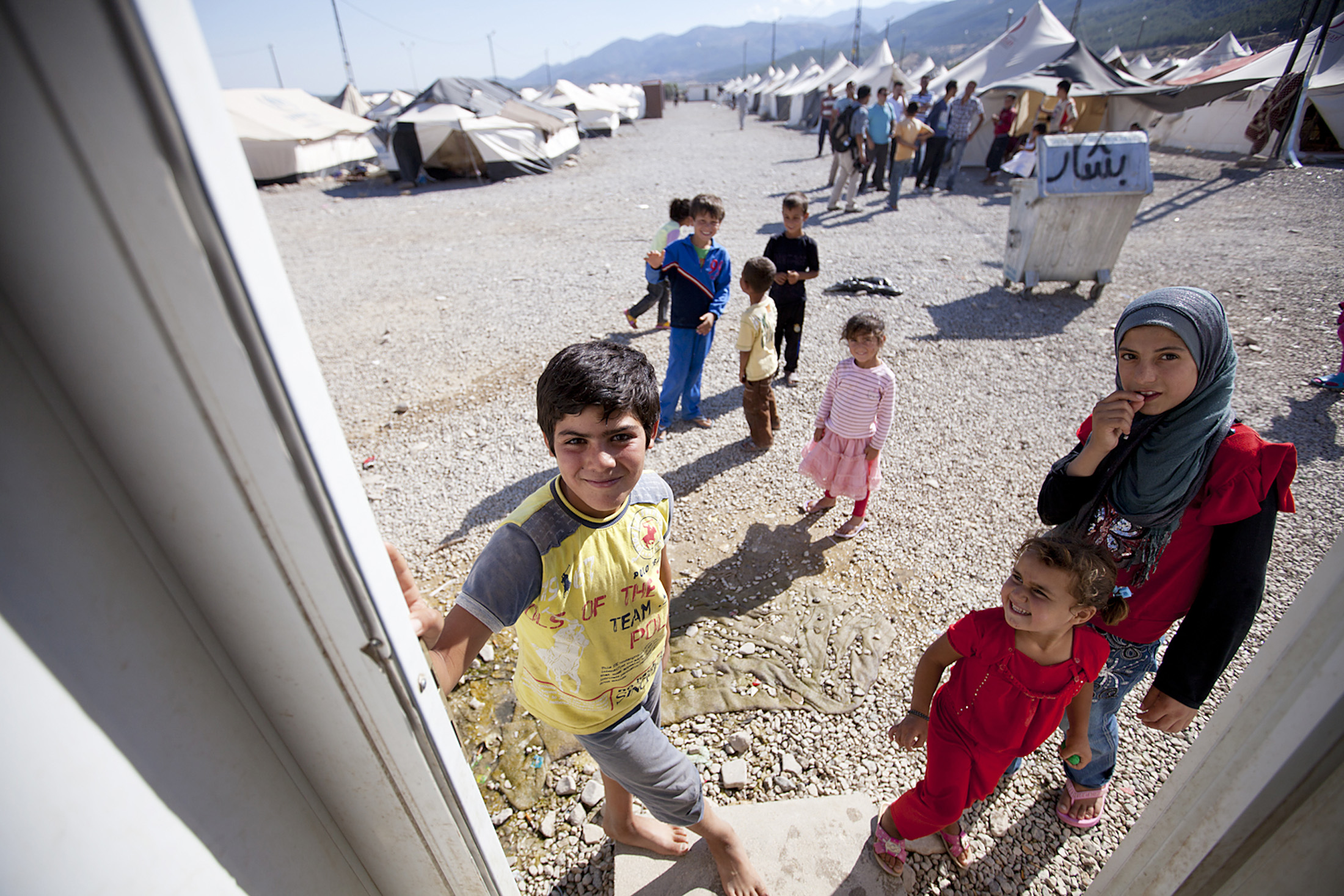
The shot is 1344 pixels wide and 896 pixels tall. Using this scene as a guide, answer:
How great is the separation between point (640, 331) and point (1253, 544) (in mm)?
5438

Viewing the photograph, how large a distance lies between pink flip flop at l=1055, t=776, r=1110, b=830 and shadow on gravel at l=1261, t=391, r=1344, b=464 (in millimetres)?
3381

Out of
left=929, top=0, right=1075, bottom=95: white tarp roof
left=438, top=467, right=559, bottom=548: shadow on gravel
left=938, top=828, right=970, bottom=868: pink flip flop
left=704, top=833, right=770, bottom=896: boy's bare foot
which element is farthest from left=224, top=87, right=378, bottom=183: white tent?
left=938, top=828, right=970, bottom=868: pink flip flop

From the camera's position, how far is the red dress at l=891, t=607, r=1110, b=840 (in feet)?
5.53

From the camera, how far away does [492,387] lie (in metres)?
5.38

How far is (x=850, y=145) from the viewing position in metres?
10.2

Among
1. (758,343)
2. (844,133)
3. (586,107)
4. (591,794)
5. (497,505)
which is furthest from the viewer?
(586,107)

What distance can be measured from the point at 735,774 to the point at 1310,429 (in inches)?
195

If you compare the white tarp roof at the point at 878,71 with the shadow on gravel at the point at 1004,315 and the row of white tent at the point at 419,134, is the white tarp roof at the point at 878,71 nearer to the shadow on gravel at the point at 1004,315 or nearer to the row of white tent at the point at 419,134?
the row of white tent at the point at 419,134

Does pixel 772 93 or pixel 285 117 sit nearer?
pixel 285 117

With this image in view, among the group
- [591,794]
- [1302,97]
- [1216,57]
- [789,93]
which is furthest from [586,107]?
[591,794]

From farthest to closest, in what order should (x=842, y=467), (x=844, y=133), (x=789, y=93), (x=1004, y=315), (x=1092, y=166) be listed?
(x=789, y=93)
(x=844, y=133)
(x=1004, y=315)
(x=1092, y=166)
(x=842, y=467)

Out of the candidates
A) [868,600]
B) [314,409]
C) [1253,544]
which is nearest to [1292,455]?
[1253,544]

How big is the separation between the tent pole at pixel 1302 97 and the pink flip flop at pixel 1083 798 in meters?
16.1

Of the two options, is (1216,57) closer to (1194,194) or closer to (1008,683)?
(1194,194)
